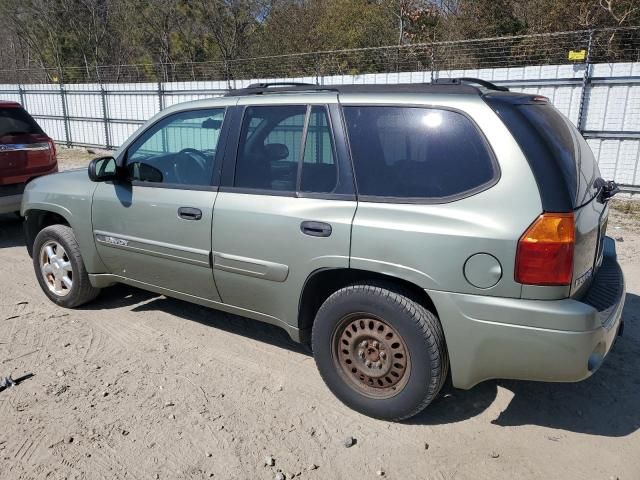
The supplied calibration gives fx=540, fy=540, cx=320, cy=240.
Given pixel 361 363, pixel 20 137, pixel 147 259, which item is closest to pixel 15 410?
pixel 147 259

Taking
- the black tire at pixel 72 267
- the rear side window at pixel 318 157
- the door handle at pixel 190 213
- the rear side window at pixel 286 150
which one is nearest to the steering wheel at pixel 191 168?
the door handle at pixel 190 213

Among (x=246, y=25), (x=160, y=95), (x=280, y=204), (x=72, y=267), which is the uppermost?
(x=246, y=25)

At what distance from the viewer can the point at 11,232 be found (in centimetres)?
754

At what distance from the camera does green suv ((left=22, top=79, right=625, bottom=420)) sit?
8.30 feet

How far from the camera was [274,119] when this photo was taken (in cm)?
342

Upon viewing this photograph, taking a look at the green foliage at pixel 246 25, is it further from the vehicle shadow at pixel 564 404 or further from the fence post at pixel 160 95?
the vehicle shadow at pixel 564 404

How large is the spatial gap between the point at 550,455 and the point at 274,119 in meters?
2.46

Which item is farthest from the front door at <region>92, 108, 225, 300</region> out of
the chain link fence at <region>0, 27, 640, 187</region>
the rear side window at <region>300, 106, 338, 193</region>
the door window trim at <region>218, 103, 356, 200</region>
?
the chain link fence at <region>0, 27, 640, 187</region>

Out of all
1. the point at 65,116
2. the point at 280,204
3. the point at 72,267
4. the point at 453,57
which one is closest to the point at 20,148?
the point at 72,267

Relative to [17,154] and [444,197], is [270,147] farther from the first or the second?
[17,154]

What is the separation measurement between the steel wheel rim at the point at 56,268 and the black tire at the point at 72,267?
0.02 metres

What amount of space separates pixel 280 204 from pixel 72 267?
7.37 feet

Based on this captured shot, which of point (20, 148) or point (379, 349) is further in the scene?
point (20, 148)

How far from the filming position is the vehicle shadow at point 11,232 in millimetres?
6934
